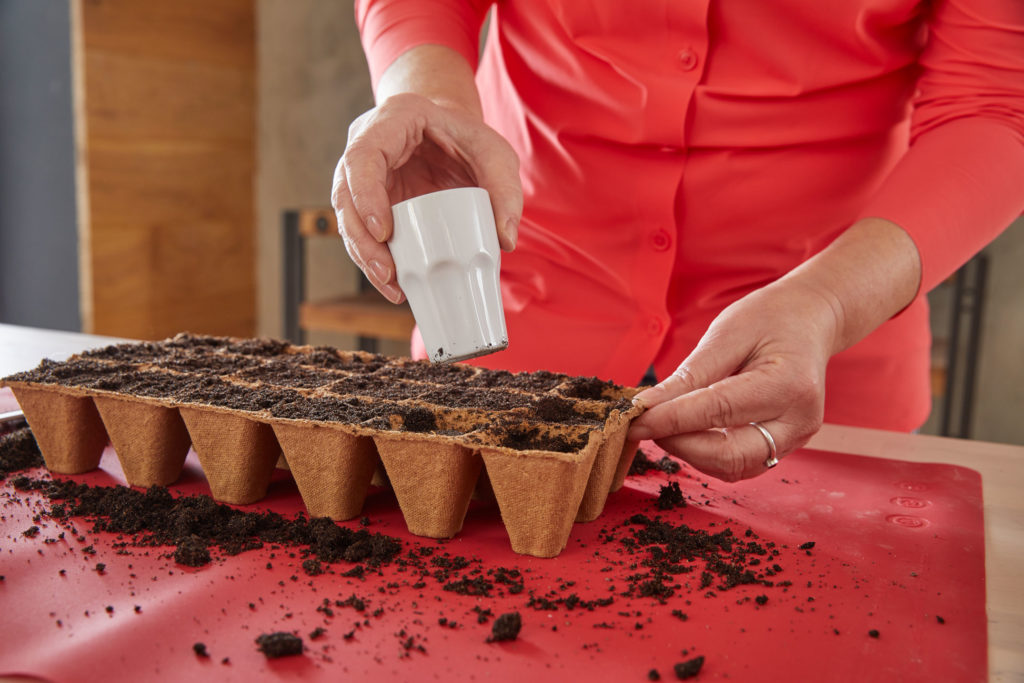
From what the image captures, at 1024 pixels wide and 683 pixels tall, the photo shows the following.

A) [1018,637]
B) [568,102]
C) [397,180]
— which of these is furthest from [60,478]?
[1018,637]

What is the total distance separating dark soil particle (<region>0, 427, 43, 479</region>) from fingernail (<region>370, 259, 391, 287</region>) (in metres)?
0.50

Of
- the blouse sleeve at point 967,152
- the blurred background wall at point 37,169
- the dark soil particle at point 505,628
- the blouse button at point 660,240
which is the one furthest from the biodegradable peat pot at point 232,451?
the blurred background wall at point 37,169

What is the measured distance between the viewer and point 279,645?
599 millimetres

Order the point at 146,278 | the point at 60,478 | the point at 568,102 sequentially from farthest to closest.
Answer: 1. the point at 146,278
2. the point at 568,102
3. the point at 60,478

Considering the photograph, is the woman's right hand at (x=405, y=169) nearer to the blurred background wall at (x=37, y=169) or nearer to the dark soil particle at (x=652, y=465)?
the dark soil particle at (x=652, y=465)

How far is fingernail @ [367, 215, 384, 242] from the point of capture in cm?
78

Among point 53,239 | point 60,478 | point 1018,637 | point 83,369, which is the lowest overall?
point 1018,637

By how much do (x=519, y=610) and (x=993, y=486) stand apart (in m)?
Result: 0.63

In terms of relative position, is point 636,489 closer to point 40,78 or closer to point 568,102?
point 568,102

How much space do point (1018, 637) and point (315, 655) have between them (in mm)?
537

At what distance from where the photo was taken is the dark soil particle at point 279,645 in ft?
1.96

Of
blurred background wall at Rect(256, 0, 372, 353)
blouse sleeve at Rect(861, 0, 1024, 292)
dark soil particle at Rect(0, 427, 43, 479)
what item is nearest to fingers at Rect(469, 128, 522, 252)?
blouse sleeve at Rect(861, 0, 1024, 292)

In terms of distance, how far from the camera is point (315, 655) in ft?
2.00

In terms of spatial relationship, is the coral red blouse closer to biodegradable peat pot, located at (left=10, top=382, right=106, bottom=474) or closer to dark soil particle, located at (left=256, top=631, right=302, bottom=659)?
biodegradable peat pot, located at (left=10, top=382, right=106, bottom=474)
